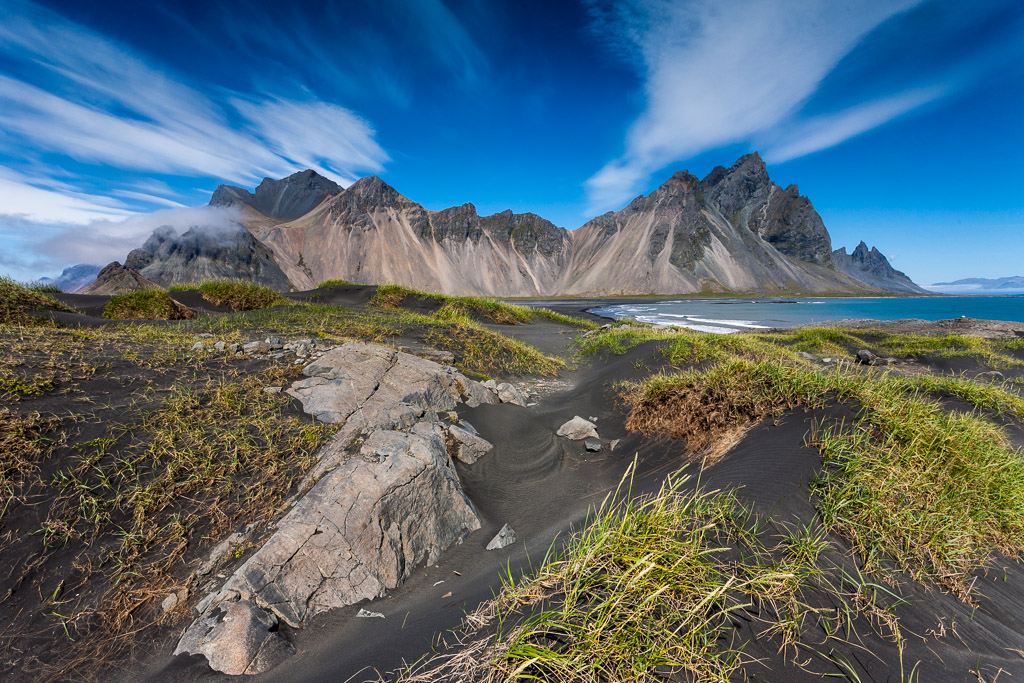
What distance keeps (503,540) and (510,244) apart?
137m

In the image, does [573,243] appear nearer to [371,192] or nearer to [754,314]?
[371,192]

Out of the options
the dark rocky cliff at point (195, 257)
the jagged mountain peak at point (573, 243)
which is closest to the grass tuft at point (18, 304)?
the dark rocky cliff at point (195, 257)

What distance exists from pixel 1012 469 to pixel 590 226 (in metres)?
160

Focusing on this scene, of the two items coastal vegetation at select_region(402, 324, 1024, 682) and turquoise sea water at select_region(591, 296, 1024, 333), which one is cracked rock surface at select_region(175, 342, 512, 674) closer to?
coastal vegetation at select_region(402, 324, 1024, 682)

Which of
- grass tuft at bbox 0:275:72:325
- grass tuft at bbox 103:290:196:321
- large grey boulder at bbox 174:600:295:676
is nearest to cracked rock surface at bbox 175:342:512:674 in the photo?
large grey boulder at bbox 174:600:295:676

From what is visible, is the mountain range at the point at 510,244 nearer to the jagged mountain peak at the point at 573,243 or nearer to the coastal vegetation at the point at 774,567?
the jagged mountain peak at the point at 573,243

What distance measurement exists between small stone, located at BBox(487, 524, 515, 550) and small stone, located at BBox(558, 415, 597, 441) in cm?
239

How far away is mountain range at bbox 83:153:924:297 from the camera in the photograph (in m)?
66.6

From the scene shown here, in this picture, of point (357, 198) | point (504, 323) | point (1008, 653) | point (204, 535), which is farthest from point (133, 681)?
point (357, 198)

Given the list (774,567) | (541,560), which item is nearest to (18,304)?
(541,560)

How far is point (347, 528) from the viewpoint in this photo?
2.86 metres

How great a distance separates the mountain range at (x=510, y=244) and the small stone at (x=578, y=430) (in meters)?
71.6

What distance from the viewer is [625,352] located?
10.5m

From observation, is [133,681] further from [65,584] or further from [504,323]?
[504,323]
